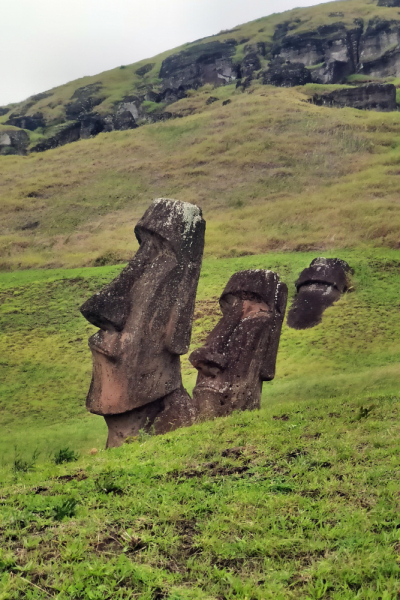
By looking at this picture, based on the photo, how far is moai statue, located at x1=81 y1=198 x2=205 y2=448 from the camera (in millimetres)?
9133

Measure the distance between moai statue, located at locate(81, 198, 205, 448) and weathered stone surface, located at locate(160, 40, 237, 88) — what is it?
95.6 metres

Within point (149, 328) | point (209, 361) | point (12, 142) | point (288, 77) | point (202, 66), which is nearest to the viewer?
point (149, 328)

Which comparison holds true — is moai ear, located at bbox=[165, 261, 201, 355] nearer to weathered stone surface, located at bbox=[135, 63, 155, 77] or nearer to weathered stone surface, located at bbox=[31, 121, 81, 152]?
weathered stone surface, located at bbox=[31, 121, 81, 152]

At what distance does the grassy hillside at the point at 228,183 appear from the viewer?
93.6 feet

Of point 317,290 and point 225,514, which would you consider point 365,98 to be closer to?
point 317,290

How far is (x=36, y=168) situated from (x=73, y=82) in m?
70.3

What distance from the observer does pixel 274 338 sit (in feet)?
36.3

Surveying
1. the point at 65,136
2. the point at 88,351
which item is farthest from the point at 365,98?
the point at 88,351

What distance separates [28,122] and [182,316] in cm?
9805

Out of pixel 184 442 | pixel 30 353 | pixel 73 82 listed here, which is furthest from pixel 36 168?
pixel 73 82

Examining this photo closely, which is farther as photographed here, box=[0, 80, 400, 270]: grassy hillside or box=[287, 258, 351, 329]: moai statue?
box=[0, 80, 400, 270]: grassy hillside

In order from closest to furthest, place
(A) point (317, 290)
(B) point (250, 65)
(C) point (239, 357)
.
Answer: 1. (C) point (239, 357)
2. (A) point (317, 290)
3. (B) point (250, 65)

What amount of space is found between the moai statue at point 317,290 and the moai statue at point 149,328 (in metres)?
10.2

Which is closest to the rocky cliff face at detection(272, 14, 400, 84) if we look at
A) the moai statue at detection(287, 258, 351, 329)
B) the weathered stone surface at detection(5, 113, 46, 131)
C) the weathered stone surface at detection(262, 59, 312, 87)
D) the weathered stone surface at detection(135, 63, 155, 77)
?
the weathered stone surface at detection(262, 59, 312, 87)
